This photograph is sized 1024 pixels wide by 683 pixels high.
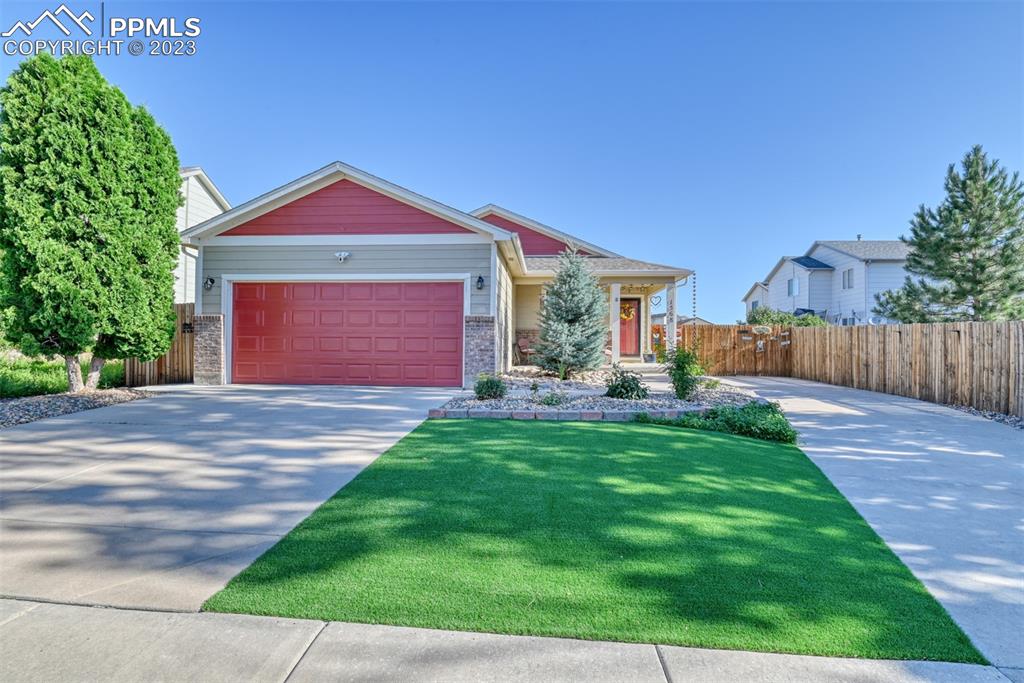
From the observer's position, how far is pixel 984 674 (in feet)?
6.45

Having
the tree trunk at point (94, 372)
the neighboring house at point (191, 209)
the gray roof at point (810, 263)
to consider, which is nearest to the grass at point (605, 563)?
the tree trunk at point (94, 372)

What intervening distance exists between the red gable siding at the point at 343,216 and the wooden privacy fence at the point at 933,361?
10.2m

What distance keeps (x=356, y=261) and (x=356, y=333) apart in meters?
1.57

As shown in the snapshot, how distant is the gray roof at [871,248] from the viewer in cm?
2389

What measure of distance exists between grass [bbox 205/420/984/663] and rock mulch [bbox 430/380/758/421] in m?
2.42

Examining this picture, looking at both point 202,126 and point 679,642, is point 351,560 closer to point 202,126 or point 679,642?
point 679,642

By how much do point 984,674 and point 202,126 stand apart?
15.4m

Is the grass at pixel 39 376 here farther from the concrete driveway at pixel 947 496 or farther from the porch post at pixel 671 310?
the porch post at pixel 671 310

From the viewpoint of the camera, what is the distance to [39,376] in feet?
33.8

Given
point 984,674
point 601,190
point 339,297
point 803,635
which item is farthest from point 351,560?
point 601,190

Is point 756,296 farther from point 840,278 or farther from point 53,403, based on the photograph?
point 53,403

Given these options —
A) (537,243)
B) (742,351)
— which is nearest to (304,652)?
(537,243)

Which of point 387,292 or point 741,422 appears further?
point 387,292

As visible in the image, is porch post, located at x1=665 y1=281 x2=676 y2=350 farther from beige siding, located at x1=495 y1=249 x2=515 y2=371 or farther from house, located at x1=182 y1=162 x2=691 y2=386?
house, located at x1=182 y1=162 x2=691 y2=386
